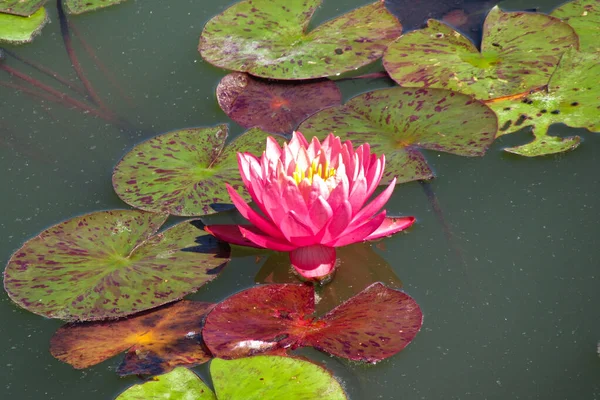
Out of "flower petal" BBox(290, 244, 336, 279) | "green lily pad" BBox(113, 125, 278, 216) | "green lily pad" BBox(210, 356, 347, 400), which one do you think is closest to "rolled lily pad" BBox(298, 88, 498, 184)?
"green lily pad" BBox(113, 125, 278, 216)

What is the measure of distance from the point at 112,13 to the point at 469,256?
274 centimetres

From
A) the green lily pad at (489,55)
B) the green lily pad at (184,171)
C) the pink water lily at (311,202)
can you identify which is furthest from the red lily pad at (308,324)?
the green lily pad at (489,55)

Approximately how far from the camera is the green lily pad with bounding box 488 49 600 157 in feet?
10.8

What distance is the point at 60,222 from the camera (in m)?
3.13

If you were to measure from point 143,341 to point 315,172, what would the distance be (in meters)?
0.90

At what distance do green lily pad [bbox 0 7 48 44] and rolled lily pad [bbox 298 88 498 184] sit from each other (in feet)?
6.30

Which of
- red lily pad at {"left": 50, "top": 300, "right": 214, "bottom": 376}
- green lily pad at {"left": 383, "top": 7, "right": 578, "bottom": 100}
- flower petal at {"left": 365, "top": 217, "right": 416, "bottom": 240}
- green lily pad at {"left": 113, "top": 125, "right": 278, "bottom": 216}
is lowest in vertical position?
red lily pad at {"left": 50, "top": 300, "right": 214, "bottom": 376}

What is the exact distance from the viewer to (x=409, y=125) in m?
3.37

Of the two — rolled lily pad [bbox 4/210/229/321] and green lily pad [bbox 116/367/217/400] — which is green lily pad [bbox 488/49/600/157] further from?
green lily pad [bbox 116/367/217/400]

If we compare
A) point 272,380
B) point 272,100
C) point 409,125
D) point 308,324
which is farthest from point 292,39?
point 272,380

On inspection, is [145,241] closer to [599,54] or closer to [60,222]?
[60,222]

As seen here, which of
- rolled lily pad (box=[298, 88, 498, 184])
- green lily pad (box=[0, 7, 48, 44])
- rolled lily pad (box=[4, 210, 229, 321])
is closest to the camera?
rolled lily pad (box=[4, 210, 229, 321])

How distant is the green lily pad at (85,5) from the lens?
14.2ft

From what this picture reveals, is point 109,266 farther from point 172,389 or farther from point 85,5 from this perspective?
point 85,5
